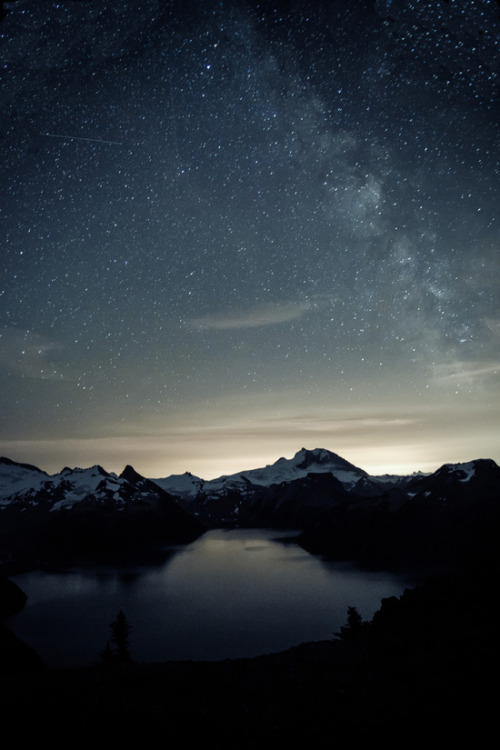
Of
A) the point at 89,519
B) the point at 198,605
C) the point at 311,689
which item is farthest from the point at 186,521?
the point at 311,689

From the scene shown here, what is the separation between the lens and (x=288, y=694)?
37.0ft

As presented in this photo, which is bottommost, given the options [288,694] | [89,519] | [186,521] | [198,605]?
[186,521]

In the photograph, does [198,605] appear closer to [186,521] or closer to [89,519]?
[89,519]

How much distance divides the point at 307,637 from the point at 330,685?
112 ft

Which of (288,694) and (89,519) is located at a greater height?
(288,694)

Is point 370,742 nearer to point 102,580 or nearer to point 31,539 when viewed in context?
→ point 102,580

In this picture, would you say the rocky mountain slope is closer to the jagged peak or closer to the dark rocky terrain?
the jagged peak

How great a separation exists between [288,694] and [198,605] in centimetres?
5495

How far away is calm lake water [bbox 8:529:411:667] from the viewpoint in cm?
3956

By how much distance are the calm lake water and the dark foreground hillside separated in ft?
83.3

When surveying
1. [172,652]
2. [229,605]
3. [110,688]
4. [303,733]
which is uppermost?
[303,733]

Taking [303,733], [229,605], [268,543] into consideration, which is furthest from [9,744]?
[268,543]

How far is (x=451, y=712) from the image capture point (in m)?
A: 9.14

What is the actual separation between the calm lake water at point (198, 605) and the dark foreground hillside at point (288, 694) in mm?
25392
